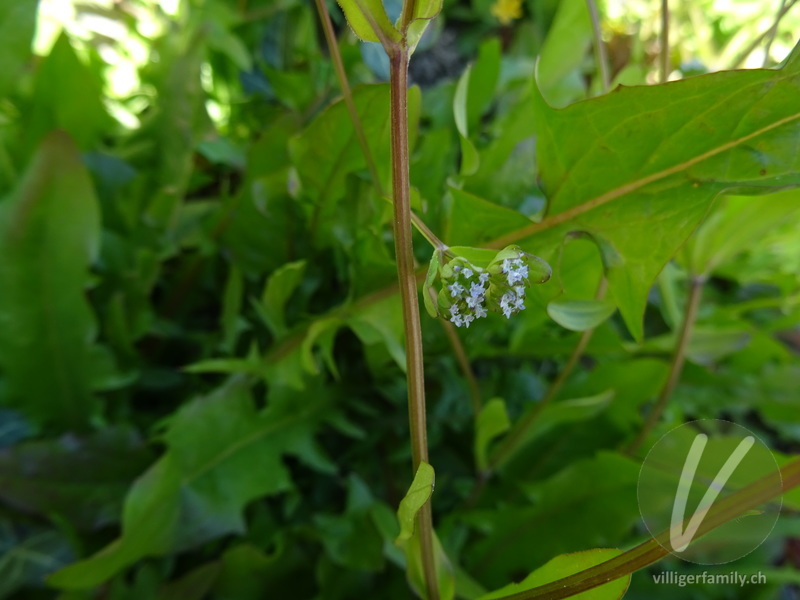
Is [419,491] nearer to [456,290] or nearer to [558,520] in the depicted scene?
[456,290]

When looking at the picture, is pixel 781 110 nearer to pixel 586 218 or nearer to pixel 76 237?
pixel 586 218

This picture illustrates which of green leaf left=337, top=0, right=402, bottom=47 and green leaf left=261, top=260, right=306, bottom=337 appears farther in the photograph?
green leaf left=261, top=260, right=306, bottom=337

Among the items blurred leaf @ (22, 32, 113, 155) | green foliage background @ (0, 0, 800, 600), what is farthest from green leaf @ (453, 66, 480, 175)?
blurred leaf @ (22, 32, 113, 155)

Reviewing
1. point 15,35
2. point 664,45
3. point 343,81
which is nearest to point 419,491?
point 343,81

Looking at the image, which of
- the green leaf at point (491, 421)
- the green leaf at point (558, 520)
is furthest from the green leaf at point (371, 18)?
the green leaf at point (558, 520)

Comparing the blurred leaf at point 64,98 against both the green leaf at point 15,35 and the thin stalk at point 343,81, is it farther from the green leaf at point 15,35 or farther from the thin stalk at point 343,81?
the thin stalk at point 343,81

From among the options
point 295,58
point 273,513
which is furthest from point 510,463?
point 295,58

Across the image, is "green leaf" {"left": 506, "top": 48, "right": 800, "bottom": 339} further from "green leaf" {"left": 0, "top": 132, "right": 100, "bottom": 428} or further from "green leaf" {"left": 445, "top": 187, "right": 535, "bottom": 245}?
"green leaf" {"left": 0, "top": 132, "right": 100, "bottom": 428}
